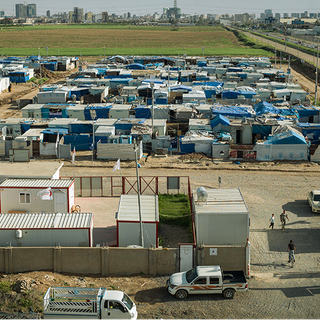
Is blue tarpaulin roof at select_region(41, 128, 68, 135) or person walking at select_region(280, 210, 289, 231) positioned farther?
blue tarpaulin roof at select_region(41, 128, 68, 135)

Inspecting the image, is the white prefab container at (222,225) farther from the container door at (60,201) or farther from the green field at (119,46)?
the green field at (119,46)

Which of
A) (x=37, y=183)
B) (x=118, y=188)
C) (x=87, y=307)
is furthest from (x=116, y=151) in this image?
(x=87, y=307)

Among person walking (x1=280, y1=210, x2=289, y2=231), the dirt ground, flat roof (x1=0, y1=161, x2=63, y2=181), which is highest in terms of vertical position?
flat roof (x1=0, y1=161, x2=63, y2=181)

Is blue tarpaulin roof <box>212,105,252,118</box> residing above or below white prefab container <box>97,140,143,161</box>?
above

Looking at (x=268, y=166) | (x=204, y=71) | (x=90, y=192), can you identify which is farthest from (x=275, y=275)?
(x=204, y=71)

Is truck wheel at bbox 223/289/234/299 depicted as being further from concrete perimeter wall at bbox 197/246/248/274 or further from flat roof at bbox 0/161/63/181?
flat roof at bbox 0/161/63/181

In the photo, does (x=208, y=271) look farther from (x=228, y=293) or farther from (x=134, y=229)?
(x=134, y=229)

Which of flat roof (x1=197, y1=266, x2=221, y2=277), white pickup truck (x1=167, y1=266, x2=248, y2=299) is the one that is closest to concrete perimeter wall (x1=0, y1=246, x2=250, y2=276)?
flat roof (x1=197, y1=266, x2=221, y2=277)

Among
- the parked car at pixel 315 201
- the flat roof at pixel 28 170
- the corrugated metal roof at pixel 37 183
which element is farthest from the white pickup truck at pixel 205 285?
the flat roof at pixel 28 170
